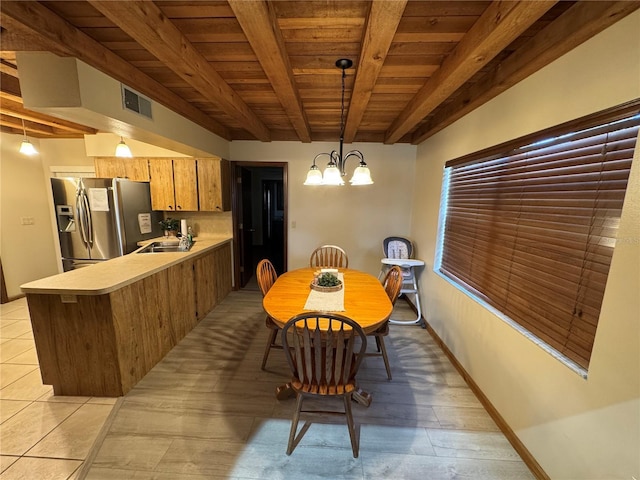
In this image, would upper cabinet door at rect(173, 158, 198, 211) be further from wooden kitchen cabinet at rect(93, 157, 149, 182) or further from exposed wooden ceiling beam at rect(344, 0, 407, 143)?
exposed wooden ceiling beam at rect(344, 0, 407, 143)

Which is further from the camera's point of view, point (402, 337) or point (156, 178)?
point (156, 178)

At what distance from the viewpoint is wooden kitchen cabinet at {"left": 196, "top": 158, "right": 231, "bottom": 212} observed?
340 centimetres

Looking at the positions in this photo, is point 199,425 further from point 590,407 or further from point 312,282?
point 590,407

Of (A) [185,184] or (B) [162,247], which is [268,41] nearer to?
(A) [185,184]

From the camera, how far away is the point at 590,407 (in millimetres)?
1091

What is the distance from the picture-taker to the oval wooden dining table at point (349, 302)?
1596mm

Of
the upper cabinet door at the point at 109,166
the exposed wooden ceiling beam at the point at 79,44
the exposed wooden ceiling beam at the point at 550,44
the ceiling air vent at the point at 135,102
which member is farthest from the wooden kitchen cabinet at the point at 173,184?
the exposed wooden ceiling beam at the point at 550,44

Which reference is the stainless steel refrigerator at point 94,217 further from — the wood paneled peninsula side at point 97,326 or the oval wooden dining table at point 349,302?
the oval wooden dining table at point 349,302

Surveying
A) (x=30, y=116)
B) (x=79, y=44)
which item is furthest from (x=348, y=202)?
(x=30, y=116)

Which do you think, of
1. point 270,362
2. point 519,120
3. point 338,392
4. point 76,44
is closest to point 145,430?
point 270,362

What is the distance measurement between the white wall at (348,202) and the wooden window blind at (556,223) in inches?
65.0

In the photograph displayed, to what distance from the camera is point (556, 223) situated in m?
1.35

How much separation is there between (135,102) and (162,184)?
1720mm

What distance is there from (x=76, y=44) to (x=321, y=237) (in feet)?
10.0
